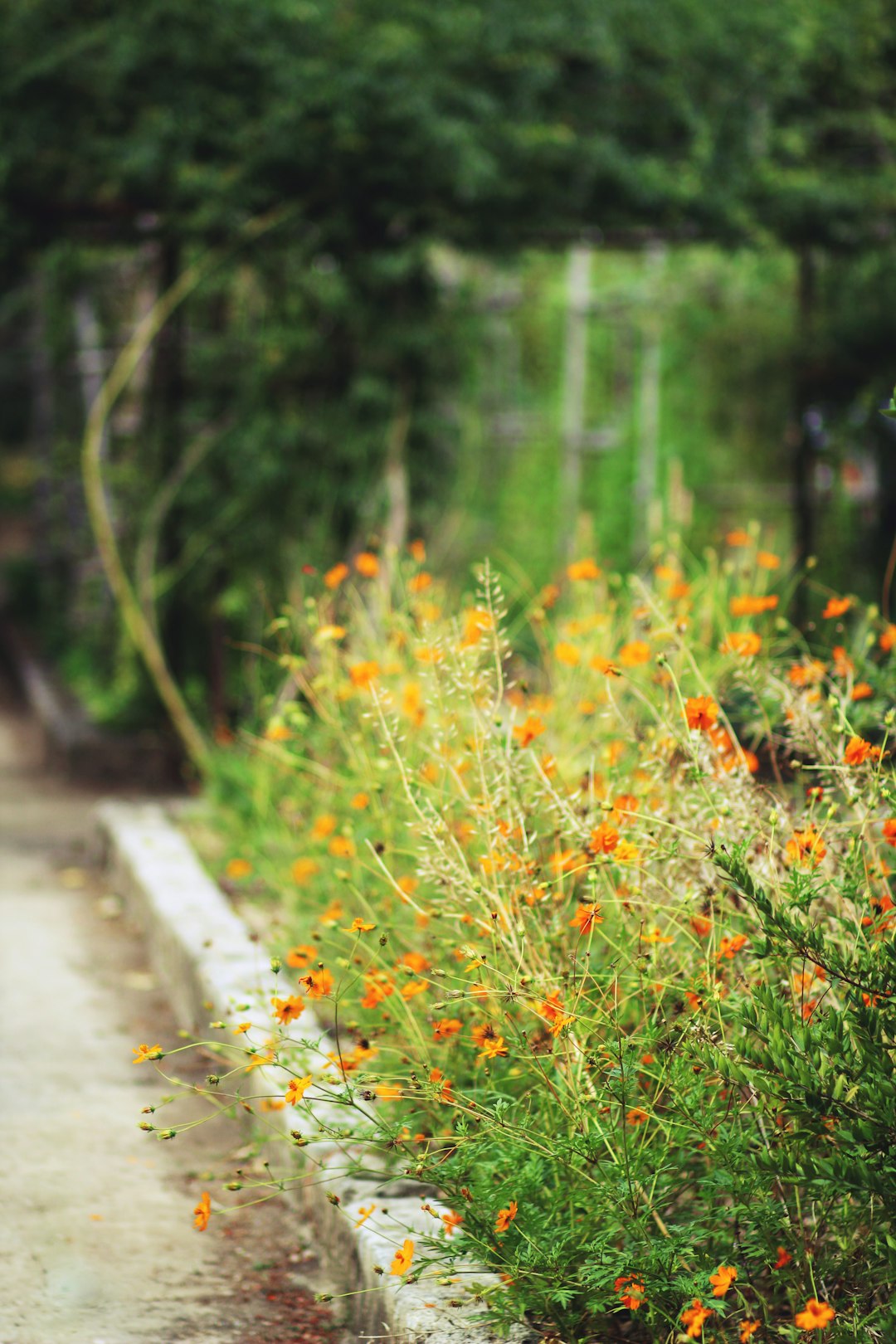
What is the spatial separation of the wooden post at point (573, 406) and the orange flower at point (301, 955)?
7267 mm

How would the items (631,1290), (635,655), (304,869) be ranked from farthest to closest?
(304,869) < (635,655) < (631,1290)

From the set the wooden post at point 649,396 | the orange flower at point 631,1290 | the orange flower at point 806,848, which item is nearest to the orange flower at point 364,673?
the orange flower at point 806,848

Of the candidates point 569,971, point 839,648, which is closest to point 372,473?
point 839,648

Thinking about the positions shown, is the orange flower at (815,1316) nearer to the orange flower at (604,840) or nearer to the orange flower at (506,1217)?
the orange flower at (506,1217)

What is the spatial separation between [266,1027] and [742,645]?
1552 millimetres

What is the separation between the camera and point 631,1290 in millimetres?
2037

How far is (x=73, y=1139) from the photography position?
11.0 feet

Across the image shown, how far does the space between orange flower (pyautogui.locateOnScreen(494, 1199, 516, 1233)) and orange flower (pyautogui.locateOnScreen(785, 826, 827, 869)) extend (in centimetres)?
67

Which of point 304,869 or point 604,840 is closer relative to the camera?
point 604,840

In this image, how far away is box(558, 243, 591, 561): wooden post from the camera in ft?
36.6

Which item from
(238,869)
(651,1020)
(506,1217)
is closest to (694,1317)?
(506,1217)

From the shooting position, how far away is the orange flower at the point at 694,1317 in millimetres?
1887

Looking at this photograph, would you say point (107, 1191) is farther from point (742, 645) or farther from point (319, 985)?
point (742, 645)

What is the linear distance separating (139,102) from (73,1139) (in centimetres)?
447
